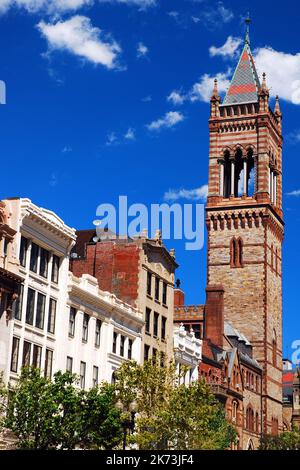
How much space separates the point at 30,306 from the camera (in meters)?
57.7

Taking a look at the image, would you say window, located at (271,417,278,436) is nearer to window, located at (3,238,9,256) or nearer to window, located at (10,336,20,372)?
window, located at (10,336,20,372)

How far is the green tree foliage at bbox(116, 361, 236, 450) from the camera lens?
57844 millimetres

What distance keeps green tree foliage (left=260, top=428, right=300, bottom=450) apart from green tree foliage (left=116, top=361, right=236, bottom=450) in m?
36.6

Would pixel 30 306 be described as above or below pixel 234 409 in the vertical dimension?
above

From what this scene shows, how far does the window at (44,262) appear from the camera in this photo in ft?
195

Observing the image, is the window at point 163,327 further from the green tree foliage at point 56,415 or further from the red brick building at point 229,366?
the green tree foliage at point 56,415

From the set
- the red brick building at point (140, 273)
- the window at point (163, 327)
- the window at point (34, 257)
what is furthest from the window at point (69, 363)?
the window at point (163, 327)

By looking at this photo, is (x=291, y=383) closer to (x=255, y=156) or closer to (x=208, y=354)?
(x=255, y=156)

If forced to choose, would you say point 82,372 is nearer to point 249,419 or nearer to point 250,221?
point 249,419

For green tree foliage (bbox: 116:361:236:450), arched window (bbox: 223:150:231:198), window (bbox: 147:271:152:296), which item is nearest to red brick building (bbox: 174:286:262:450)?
window (bbox: 147:271:152:296)

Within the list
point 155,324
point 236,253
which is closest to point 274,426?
point 236,253

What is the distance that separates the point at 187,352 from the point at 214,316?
25205 mm
